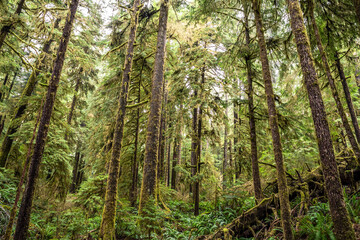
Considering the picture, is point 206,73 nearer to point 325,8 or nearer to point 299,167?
point 325,8

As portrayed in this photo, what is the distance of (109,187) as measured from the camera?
18.9 ft

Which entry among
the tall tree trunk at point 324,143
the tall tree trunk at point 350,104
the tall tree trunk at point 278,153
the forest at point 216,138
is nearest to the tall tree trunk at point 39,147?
the forest at point 216,138

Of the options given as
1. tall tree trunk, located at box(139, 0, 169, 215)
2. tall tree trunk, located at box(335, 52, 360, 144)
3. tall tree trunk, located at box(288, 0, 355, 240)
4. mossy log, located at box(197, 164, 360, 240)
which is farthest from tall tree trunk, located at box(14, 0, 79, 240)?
tall tree trunk, located at box(335, 52, 360, 144)

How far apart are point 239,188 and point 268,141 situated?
5.76 meters

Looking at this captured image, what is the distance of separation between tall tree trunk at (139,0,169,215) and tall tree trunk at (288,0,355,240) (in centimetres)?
560

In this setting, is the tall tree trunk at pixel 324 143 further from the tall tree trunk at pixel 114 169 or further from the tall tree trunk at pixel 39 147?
the tall tree trunk at pixel 39 147

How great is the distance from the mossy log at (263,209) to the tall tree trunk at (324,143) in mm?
1968

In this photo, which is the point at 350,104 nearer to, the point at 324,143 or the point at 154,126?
the point at 324,143

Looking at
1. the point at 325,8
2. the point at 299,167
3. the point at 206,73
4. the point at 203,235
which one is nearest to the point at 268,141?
the point at 299,167

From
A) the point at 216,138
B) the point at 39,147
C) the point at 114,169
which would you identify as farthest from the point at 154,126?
the point at 39,147

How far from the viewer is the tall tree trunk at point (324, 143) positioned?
3.31 metres

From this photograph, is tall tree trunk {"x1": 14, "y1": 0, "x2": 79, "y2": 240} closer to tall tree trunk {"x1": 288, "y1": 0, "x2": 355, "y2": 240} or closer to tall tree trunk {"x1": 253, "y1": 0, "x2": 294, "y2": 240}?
tall tree trunk {"x1": 253, "y1": 0, "x2": 294, "y2": 240}

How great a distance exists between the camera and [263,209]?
545cm

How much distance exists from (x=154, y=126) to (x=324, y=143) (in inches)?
235
